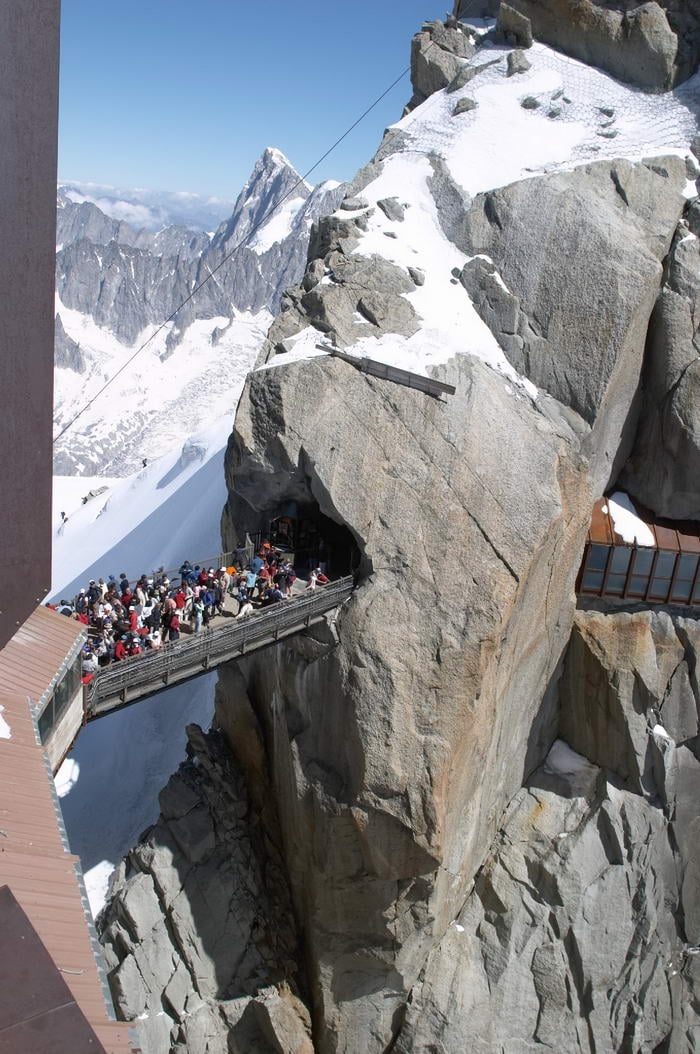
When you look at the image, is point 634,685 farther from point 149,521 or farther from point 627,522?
point 149,521

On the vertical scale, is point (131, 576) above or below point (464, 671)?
below

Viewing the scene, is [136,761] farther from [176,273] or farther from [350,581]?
[176,273]

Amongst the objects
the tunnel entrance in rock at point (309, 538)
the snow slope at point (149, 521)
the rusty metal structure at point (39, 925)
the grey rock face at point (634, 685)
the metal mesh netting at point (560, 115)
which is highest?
the metal mesh netting at point (560, 115)

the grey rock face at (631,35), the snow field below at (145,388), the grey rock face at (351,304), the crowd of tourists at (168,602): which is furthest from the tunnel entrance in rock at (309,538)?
the snow field below at (145,388)

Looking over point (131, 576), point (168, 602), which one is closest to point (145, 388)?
point (131, 576)

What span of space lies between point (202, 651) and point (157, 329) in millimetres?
116652

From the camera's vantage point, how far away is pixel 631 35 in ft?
92.9

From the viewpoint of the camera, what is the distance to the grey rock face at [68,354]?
414ft

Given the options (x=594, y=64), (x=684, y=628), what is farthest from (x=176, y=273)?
(x=684, y=628)

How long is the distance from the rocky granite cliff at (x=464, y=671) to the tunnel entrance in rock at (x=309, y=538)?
0.64ft

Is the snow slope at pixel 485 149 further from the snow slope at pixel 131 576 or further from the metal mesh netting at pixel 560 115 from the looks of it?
the snow slope at pixel 131 576

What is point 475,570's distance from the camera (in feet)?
63.1

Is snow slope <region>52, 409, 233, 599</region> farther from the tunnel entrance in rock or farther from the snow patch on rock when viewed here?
the snow patch on rock

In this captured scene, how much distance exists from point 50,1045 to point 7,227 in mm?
6211
